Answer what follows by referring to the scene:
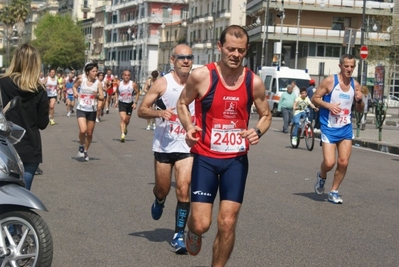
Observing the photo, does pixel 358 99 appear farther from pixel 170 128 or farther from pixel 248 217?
pixel 170 128

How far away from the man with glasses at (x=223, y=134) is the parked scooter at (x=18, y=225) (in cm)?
120

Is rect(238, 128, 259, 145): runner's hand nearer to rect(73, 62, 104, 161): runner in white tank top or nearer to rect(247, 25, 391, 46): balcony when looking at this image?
rect(73, 62, 104, 161): runner in white tank top

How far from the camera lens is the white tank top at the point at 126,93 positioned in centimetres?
2419

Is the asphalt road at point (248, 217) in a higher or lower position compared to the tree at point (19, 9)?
lower

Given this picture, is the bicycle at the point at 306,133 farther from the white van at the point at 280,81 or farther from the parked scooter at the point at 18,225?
the white van at the point at 280,81

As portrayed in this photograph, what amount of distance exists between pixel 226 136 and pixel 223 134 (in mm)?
27

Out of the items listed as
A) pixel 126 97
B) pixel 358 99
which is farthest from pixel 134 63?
pixel 358 99

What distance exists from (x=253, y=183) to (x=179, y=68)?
5543mm

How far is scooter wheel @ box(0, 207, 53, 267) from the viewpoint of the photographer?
6.20 m

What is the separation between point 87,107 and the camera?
18188 millimetres

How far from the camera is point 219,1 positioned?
9350cm

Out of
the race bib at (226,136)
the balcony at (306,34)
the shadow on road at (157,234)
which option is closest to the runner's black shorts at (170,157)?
the shadow on road at (157,234)

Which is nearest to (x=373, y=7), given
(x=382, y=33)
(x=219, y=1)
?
(x=382, y=33)

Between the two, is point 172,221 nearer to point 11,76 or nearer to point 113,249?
point 113,249
